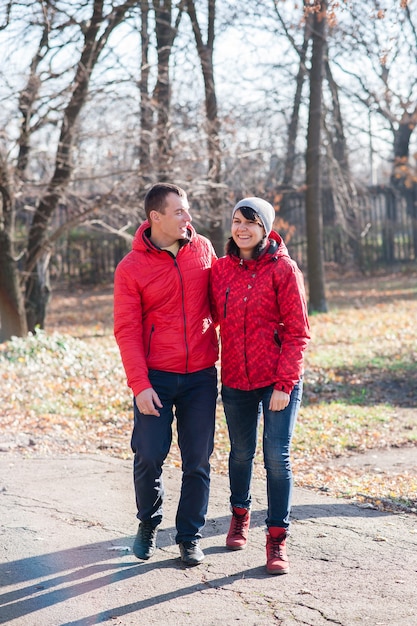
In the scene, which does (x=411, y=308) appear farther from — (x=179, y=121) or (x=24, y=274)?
(x=24, y=274)

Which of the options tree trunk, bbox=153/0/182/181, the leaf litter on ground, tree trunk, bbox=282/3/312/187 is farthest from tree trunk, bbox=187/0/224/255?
tree trunk, bbox=282/3/312/187

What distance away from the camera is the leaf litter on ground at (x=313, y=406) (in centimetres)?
665

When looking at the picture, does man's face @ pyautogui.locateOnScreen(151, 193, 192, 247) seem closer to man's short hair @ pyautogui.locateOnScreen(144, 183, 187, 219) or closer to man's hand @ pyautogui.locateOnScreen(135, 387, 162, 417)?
man's short hair @ pyautogui.locateOnScreen(144, 183, 187, 219)

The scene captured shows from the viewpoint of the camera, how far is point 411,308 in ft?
56.2

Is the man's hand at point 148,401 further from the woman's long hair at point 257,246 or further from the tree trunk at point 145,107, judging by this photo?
the tree trunk at point 145,107

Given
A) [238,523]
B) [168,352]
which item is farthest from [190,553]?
[168,352]

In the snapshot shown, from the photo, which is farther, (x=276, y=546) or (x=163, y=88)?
(x=163, y=88)

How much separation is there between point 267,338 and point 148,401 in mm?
665

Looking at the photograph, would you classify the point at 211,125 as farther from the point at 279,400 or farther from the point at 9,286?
the point at 279,400

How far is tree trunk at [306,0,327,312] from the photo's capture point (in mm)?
17156

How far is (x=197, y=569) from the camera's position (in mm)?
4270

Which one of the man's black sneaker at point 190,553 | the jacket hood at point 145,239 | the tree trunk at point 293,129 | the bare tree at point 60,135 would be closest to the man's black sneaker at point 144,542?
the man's black sneaker at point 190,553

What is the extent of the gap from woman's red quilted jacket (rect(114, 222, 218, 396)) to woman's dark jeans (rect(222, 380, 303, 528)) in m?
0.29

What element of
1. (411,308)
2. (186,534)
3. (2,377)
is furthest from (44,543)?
(411,308)
